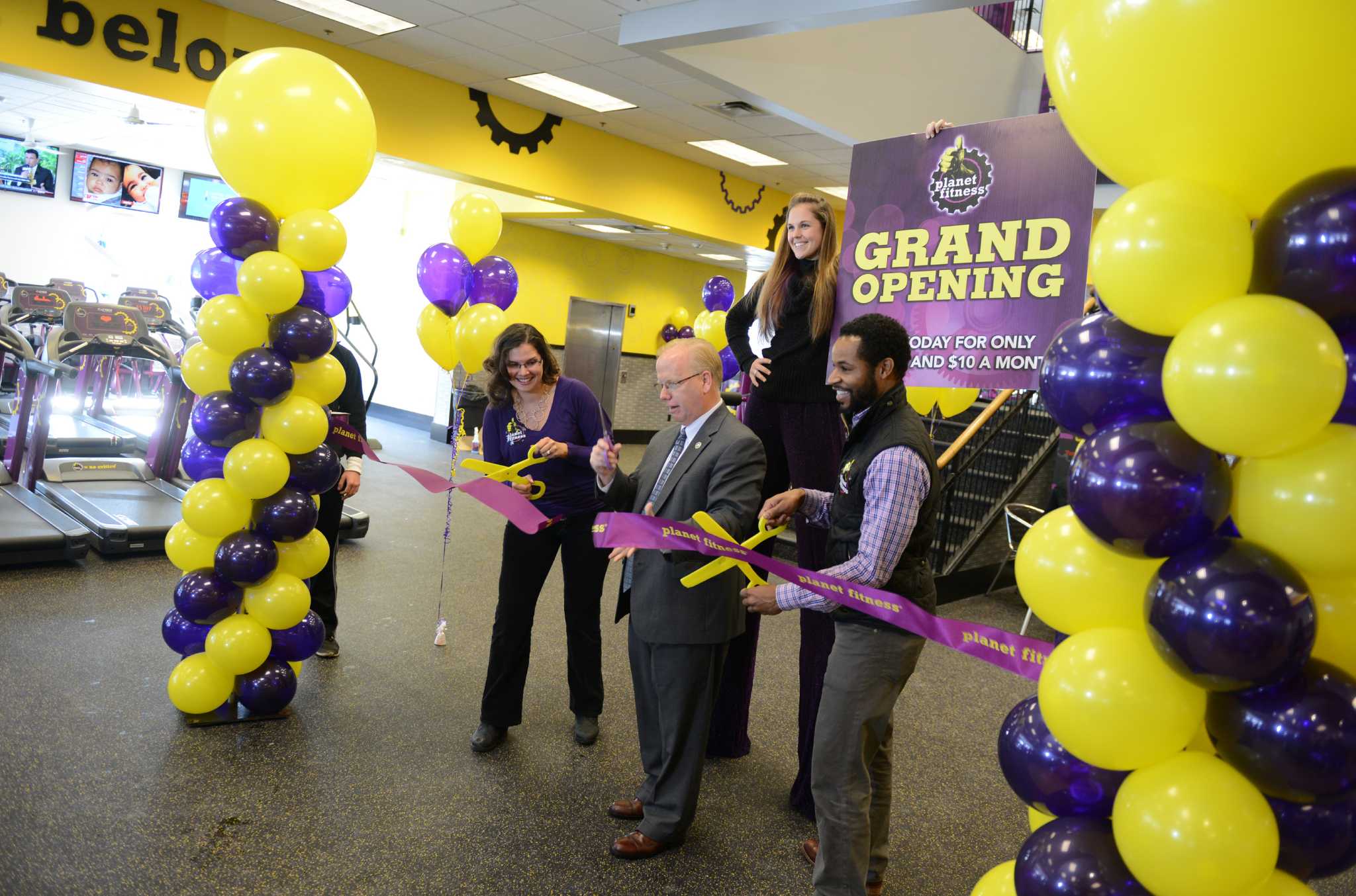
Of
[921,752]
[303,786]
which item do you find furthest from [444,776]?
[921,752]

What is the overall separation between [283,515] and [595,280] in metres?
11.2

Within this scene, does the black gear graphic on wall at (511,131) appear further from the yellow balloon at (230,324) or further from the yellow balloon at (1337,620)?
the yellow balloon at (1337,620)

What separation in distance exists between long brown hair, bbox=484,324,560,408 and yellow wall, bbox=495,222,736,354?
8.67 metres

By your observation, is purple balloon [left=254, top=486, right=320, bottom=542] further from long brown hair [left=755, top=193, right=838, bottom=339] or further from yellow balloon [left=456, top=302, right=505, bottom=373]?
long brown hair [left=755, top=193, right=838, bottom=339]

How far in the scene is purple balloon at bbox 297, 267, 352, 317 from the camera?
3.32 meters

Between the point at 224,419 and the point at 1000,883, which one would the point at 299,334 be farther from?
the point at 1000,883

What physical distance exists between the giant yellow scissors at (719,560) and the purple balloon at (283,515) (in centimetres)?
166

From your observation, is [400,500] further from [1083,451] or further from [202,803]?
[1083,451]

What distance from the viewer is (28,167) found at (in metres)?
13.1

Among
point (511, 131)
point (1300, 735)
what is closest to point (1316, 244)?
point (1300, 735)

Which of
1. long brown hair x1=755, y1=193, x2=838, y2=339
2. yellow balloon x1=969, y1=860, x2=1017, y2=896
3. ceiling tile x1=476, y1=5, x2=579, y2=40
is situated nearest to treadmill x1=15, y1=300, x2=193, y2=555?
ceiling tile x1=476, y1=5, x2=579, y2=40

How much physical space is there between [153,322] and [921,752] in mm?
9211

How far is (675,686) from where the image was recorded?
2.59m

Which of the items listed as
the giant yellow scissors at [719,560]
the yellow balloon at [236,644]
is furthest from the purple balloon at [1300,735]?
the yellow balloon at [236,644]
